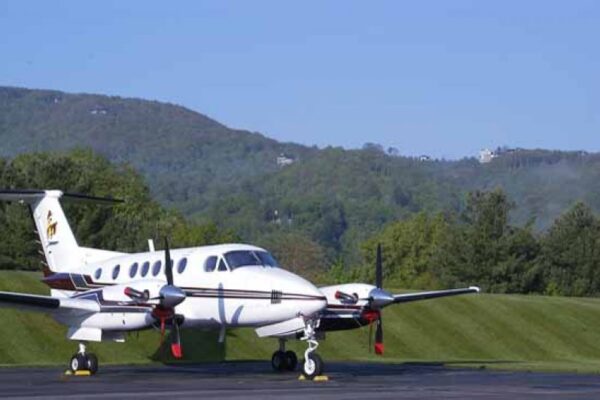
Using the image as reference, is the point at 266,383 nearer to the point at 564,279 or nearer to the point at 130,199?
the point at 564,279

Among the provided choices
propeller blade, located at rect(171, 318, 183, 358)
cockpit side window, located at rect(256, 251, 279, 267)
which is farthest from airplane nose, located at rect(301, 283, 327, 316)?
propeller blade, located at rect(171, 318, 183, 358)

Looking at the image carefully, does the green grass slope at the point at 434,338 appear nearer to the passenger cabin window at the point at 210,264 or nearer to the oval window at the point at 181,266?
the oval window at the point at 181,266

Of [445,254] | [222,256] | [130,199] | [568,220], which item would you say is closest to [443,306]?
[222,256]

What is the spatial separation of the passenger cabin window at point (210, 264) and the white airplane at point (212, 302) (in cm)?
3

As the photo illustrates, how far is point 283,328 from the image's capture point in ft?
103

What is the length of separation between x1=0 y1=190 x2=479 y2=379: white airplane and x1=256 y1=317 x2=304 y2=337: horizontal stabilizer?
0.02 meters

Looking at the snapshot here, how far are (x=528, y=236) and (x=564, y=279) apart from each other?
21.0 ft

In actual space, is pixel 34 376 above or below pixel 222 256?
below

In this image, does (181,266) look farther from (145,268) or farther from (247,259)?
(247,259)

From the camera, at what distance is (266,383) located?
28.2m

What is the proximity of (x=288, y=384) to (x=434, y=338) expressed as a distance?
73.0ft

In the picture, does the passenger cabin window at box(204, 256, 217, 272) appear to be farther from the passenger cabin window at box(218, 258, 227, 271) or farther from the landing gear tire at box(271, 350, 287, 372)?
the landing gear tire at box(271, 350, 287, 372)

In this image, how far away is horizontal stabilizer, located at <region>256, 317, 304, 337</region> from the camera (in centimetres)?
3082

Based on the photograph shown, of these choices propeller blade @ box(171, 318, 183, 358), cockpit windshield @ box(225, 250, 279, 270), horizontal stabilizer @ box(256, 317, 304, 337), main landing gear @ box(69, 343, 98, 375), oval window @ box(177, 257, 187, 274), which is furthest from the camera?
oval window @ box(177, 257, 187, 274)
